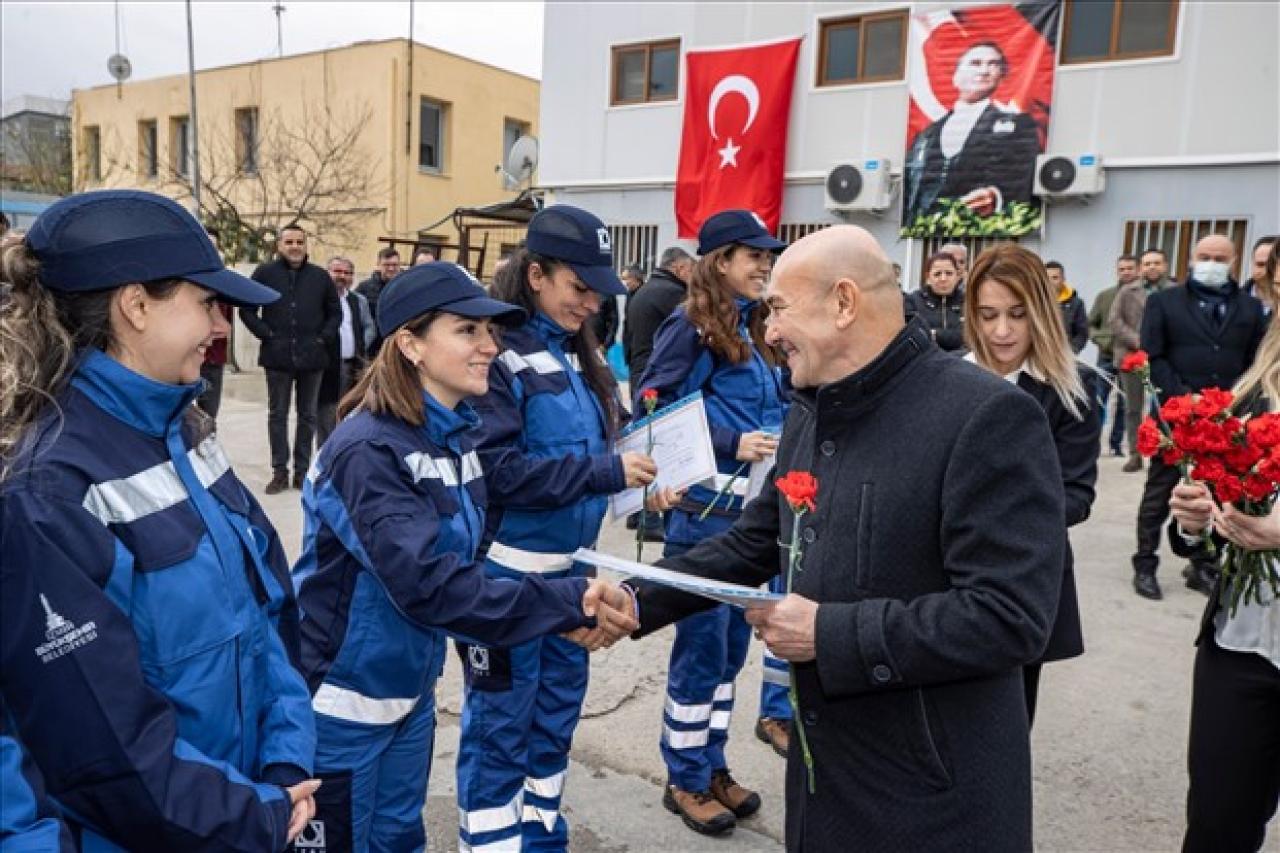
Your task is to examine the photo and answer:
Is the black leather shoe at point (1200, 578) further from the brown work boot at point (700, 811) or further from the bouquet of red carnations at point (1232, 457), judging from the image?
the bouquet of red carnations at point (1232, 457)

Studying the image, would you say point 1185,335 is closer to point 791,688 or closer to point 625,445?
point 625,445

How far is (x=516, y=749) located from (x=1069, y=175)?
1149 cm

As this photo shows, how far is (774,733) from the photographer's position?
4.02 meters

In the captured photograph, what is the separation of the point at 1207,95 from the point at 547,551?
38.4ft

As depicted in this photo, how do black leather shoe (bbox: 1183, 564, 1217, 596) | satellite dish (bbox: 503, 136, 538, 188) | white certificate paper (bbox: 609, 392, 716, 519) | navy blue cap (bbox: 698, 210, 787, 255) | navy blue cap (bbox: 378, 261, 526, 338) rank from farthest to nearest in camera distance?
satellite dish (bbox: 503, 136, 538, 188) → black leather shoe (bbox: 1183, 564, 1217, 596) → navy blue cap (bbox: 698, 210, 787, 255) → white certificate paper (bbox: 609, 392, 716, 519) → navy blue cap (bbox: 378, 261, 526, 338)

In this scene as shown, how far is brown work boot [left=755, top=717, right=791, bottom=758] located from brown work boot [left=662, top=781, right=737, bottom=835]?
0.45m

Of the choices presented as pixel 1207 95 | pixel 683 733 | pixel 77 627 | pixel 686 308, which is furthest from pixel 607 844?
pixel 1207 95

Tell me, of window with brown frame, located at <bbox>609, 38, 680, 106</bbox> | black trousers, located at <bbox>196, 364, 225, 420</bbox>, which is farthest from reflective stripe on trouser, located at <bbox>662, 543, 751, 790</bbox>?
window with brown frame, located at <bbox>609, 38, 680, 106</bbox>

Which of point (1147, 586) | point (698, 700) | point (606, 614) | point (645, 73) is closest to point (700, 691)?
point (698, 700)

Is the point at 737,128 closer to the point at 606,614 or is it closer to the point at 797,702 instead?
the point at 606,614

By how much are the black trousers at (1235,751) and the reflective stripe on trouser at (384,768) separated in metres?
2.04

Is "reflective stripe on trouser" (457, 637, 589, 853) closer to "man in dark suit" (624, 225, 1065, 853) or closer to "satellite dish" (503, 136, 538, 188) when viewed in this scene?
"man in dark suit" (624, 225, 1065, 853)

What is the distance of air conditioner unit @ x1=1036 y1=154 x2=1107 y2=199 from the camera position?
11.8 metres

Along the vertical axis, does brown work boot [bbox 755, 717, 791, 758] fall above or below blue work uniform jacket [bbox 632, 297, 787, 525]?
below
